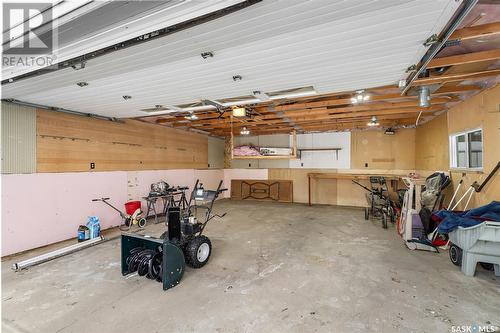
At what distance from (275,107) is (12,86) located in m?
3.68

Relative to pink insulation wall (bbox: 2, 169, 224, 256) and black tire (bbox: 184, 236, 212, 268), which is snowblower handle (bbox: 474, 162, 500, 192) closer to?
black tire (bbox: 184, 236, 212, 268)

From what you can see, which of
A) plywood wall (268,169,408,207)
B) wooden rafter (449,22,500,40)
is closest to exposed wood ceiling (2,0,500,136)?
wooden rafter (449,22,500,40)

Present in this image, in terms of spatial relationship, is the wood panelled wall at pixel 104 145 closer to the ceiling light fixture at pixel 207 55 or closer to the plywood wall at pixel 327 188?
the ceiling light fixture at pixel 207 55

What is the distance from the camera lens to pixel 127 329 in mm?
1797

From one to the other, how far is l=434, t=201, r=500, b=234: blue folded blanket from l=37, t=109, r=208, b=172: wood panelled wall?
→ 586cm

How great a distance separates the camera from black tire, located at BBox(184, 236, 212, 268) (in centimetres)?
274

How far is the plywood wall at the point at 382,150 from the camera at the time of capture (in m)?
6.50

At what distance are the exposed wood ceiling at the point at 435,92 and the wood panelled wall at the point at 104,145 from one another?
0.50 m

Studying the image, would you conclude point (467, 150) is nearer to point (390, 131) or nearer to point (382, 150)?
point (390, 131)

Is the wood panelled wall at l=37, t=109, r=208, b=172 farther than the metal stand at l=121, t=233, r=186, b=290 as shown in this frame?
Yes

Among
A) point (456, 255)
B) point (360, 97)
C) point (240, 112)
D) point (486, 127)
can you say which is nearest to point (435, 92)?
point (486, 127)

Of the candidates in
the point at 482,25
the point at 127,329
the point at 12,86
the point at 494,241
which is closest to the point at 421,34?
the point at 482,25

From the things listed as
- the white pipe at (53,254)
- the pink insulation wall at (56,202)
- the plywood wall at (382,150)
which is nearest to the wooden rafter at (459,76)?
the plywood wall at (382,150)

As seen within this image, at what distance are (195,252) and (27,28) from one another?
2.50m
